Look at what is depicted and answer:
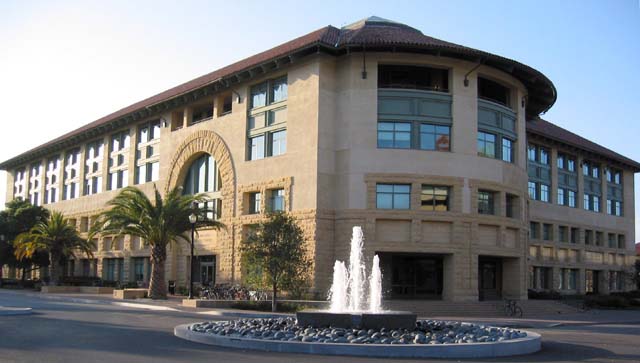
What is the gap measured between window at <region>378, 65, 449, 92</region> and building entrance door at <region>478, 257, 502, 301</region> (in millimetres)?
12718

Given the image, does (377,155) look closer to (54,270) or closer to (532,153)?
(532,153)

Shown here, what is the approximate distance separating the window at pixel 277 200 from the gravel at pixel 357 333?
936 inches

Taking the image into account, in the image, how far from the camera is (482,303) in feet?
136

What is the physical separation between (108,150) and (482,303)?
136 feet

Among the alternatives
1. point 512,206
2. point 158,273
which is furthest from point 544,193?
point 158,273

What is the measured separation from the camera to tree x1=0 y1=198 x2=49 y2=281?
66875 millimetres

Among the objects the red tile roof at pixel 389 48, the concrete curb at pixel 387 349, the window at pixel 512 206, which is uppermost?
the red tile roof at pixel 389 48

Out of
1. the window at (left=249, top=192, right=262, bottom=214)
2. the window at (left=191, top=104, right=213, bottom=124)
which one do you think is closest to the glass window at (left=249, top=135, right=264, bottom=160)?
the window at (left=249, top=192, right=262, bottom=214)

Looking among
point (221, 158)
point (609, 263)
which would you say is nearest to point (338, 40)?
point (221, 158)

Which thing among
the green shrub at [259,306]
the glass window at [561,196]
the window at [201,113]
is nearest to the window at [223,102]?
the window at [201,113]

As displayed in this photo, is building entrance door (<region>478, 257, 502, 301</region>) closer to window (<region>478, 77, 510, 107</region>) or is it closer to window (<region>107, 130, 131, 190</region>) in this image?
window (<region>478, 77, 510, 107</region>)

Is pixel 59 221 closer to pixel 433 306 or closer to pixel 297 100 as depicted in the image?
pixel 297 100

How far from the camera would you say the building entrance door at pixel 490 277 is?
4819cm

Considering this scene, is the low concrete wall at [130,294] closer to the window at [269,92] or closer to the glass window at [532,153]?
the window at [269,92]
